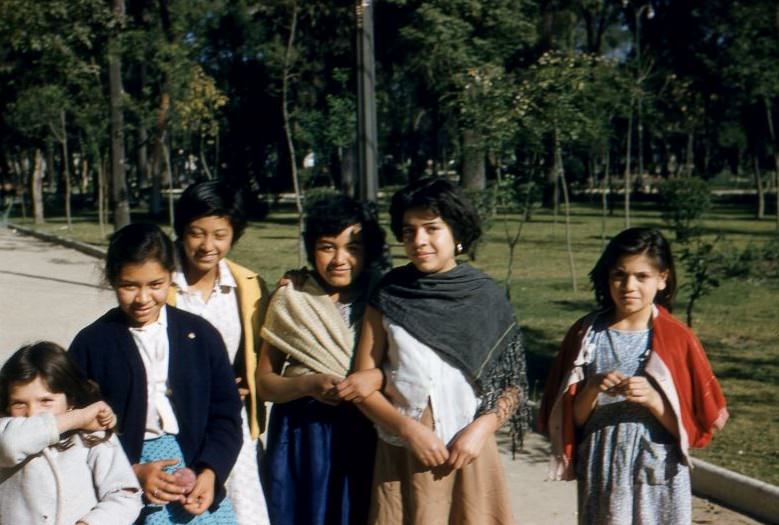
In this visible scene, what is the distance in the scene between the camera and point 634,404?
11.7 ft

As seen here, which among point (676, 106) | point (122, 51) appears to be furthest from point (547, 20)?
point (122, 51)

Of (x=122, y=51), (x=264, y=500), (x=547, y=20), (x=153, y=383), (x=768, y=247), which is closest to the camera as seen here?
(x=153, y=383)

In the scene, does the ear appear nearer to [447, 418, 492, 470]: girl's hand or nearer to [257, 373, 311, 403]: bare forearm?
[447, 418, 492, 470]: girl's hand

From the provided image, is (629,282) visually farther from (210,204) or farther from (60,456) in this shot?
(60,456)

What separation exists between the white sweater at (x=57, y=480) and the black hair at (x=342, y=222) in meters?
0.94

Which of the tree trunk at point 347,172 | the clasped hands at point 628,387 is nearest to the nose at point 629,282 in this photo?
the clasped hands at point 628,387

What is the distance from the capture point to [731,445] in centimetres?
657

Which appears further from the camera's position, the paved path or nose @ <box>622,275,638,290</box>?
the paved path

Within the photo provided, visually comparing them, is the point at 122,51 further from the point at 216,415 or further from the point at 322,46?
the point at 216,415

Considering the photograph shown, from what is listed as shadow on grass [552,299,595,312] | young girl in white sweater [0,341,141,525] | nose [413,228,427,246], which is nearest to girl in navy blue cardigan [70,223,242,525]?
young girl in white sweater [0,341,141,525]

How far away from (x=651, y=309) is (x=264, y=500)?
1.41 metres

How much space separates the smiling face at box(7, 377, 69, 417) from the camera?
298cm

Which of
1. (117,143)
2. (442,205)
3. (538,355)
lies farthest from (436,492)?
(117,143)

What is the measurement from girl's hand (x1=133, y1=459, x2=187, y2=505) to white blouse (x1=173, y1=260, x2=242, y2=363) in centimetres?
55
